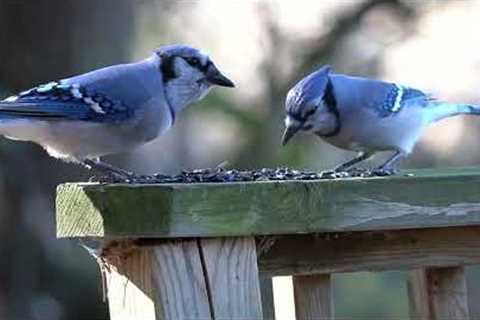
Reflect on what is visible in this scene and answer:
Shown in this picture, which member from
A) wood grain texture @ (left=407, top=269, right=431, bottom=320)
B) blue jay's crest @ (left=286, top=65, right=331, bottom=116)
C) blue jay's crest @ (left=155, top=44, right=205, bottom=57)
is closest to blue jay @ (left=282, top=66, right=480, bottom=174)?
blue jay's crest @ (left=286, top=65, right=331, bottom=116)

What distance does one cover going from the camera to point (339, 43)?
20.4ft

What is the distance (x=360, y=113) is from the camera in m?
3.86

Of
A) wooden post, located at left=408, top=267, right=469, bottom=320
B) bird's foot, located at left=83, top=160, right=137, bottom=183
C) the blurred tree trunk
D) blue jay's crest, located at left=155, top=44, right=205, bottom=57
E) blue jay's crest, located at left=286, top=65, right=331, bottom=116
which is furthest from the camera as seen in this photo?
the blurred tree trunk

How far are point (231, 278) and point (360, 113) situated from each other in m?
1.84

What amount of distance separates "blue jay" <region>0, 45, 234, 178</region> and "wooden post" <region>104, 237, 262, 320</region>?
2.60 feet

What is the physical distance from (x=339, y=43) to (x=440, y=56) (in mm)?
1017

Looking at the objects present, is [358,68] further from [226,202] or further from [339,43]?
[226,202]

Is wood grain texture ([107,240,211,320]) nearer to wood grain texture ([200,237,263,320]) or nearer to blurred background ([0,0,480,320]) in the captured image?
wood grain texture ([200,237,263,320])

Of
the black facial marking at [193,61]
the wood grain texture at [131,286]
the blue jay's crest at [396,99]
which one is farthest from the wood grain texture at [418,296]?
the blue jay's crest at [396,99]

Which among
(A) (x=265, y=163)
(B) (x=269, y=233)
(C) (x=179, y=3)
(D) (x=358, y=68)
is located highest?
(C) (x=179, y=3)

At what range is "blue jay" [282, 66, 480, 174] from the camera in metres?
3.48

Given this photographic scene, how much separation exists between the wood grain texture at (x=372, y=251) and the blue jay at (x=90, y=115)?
2.35 ft

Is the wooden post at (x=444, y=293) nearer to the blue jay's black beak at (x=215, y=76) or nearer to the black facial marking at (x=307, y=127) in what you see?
the blue jay's black beak at (x=215, y=76)

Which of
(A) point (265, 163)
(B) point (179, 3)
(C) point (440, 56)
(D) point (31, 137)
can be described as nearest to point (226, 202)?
(D) point (31, 137)
